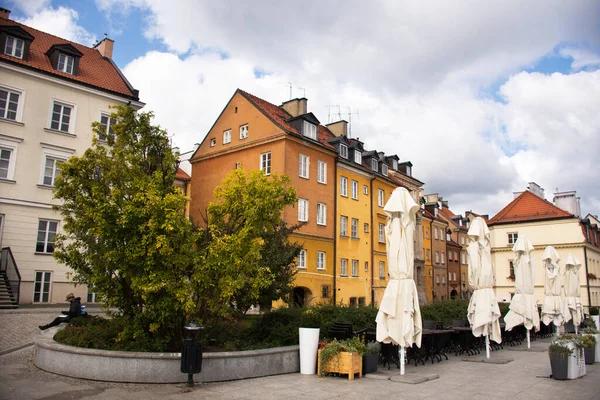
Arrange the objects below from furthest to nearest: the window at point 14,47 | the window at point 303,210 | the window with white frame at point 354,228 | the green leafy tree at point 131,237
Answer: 1. the window with white frame at point 354,228
2. the window at point 303,210
3. the window at point 14,47
4. the green leafy tree at point 131,237

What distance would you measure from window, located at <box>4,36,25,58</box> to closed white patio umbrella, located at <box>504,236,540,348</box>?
26855 mm

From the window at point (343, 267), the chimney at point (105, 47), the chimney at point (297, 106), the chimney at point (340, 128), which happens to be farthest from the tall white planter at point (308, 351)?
the chimney at point (340, 128)

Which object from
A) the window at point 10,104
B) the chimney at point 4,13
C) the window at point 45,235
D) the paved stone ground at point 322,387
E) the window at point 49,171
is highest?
the chimney at point 4,13

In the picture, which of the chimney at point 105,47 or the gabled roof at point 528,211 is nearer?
the chimney at point 105,47

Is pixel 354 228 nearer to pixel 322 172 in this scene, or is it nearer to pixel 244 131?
pixel 322 172

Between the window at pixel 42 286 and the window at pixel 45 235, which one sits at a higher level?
the window at pixel 45 235

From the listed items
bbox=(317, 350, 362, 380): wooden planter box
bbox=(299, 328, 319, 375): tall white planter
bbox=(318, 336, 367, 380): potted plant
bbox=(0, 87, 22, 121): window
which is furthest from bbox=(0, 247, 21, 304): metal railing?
bbox=(317, 350, 362, 380): wooden planter box

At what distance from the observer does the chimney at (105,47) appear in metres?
33.1

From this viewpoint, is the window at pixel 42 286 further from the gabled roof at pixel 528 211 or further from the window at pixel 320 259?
the gabled roof at pixel 528 211

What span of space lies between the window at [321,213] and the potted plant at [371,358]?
68.8ft

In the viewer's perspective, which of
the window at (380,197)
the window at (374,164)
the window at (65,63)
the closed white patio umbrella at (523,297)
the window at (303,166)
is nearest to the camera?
the closed white patio umbrella at (523,297)

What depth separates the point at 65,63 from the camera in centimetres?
2817

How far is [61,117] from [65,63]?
11.4 feet

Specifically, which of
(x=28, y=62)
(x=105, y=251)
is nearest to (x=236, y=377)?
(x=105, y=251)
